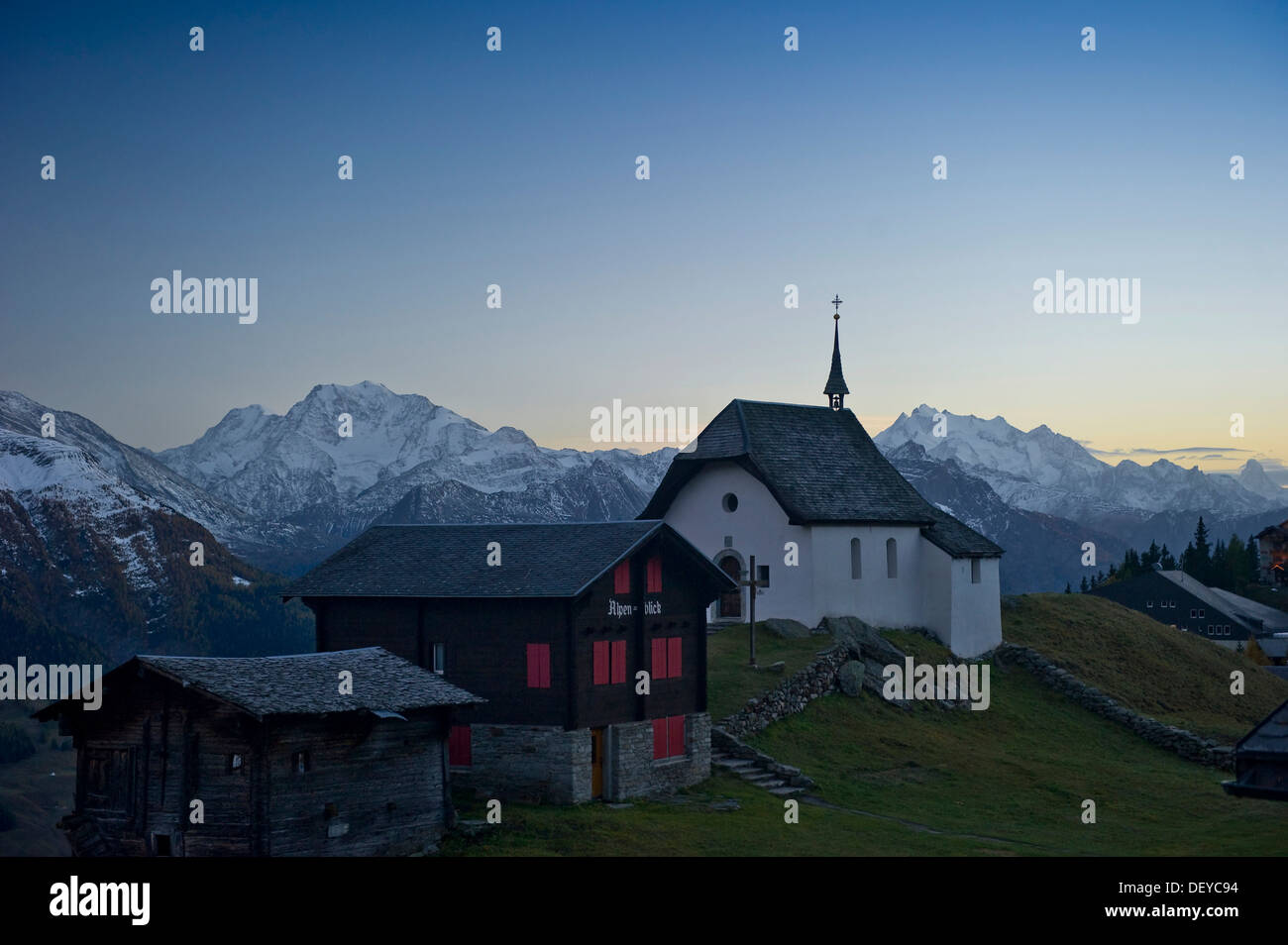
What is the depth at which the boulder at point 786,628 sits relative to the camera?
55719mm

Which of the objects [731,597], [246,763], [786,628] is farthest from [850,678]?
[246,763]

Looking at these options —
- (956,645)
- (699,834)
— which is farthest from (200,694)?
(956,645)

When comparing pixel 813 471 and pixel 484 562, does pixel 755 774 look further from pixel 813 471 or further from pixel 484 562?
pixel 813 471

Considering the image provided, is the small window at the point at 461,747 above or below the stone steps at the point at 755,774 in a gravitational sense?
above

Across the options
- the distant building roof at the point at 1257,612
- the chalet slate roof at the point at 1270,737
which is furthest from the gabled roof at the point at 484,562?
the distant building roof at the point at 1257,612

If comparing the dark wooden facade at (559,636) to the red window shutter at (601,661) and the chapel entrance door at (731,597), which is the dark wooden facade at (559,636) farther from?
the chapel entrance door at (731,597)

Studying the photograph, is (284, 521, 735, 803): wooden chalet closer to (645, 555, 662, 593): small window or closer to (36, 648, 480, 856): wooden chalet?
(645, 555, 662, 593): small window

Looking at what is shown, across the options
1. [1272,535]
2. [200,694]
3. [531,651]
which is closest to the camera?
[200,694]

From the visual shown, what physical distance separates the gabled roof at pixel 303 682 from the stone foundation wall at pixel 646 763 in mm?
6350

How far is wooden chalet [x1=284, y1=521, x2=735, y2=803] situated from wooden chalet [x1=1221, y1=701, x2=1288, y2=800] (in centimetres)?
1823

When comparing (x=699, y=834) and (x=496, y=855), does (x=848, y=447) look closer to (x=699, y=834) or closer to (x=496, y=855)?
(x=699, y=834)

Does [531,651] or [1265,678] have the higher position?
[531,651]
